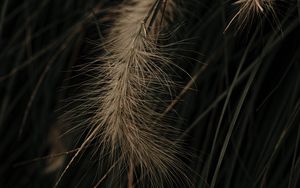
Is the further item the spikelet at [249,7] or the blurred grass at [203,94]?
the blurred grass at [203,94]

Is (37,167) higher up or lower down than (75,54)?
lower down

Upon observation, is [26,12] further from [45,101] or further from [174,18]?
[174,18]

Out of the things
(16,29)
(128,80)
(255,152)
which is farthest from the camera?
(16,29)

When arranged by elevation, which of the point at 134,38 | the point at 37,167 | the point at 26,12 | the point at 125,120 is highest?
the point at 26,12

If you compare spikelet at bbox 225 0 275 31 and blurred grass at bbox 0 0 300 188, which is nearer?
spikelet at bbox 225 0 275 31

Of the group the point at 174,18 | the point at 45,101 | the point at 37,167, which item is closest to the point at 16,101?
the point at 45,101

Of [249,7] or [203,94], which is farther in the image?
[203,94]

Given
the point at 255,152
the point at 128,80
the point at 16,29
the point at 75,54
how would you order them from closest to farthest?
the point at 128,80
the point at 255,152
the point at 75,54
the point at 16,29

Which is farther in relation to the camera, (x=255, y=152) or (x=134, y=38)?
(x=255, y=152)
